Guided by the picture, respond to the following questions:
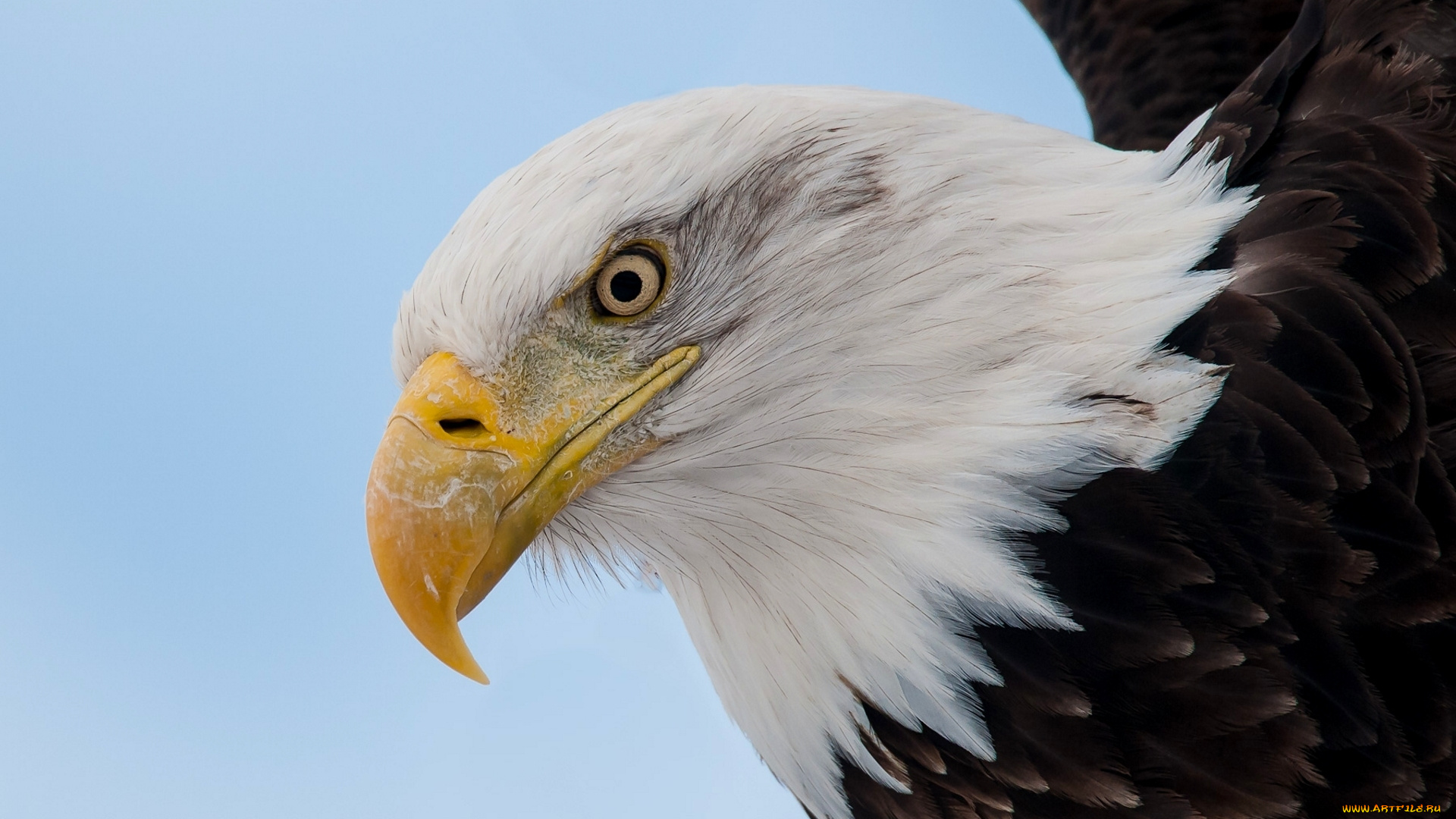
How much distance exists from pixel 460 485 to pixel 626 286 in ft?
1.06

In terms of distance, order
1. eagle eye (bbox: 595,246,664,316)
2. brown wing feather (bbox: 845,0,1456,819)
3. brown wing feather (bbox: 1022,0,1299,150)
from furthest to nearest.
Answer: brown wing feather (bbox: 1022,0,1299,150) → eagle eye (bbox: 595,246,664,316) → brown wing feather (bbox: 845,0,1456,819)

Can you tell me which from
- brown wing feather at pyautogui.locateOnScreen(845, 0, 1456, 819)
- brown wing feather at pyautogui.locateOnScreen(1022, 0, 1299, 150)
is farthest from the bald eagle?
brown wing feather at pyautogui.locateOnScreen(1022, 0, 1299, 150)

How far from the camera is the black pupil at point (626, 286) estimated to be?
59.8 inches

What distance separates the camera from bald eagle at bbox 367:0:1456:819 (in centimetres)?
141

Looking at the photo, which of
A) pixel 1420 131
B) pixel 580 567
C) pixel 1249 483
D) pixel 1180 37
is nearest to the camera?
pixel 1249 483

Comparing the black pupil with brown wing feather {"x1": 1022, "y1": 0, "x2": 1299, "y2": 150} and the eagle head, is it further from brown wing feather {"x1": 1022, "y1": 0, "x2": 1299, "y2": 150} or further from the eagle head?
brown wing feather {"x1": 1022, "y1": 0, "x2": 1299, "y2": 150}

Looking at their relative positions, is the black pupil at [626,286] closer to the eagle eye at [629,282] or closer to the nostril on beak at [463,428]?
the eagle eye at [629,282]

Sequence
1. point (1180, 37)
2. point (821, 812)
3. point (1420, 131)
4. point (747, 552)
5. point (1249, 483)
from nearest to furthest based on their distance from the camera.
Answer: point (1249, 483), point (1420, 131), point (747, 552), point (821, 812), point (1180, 37)

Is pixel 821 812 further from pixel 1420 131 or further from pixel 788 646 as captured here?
pixel 1420 131

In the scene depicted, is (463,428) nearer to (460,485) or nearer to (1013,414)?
(460,485)

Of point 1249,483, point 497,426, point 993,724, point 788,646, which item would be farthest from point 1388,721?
point 497,426

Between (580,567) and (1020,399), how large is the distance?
783 millimetres

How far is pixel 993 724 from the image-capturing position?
58.6 inches

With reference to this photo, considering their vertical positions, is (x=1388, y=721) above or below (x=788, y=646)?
below
